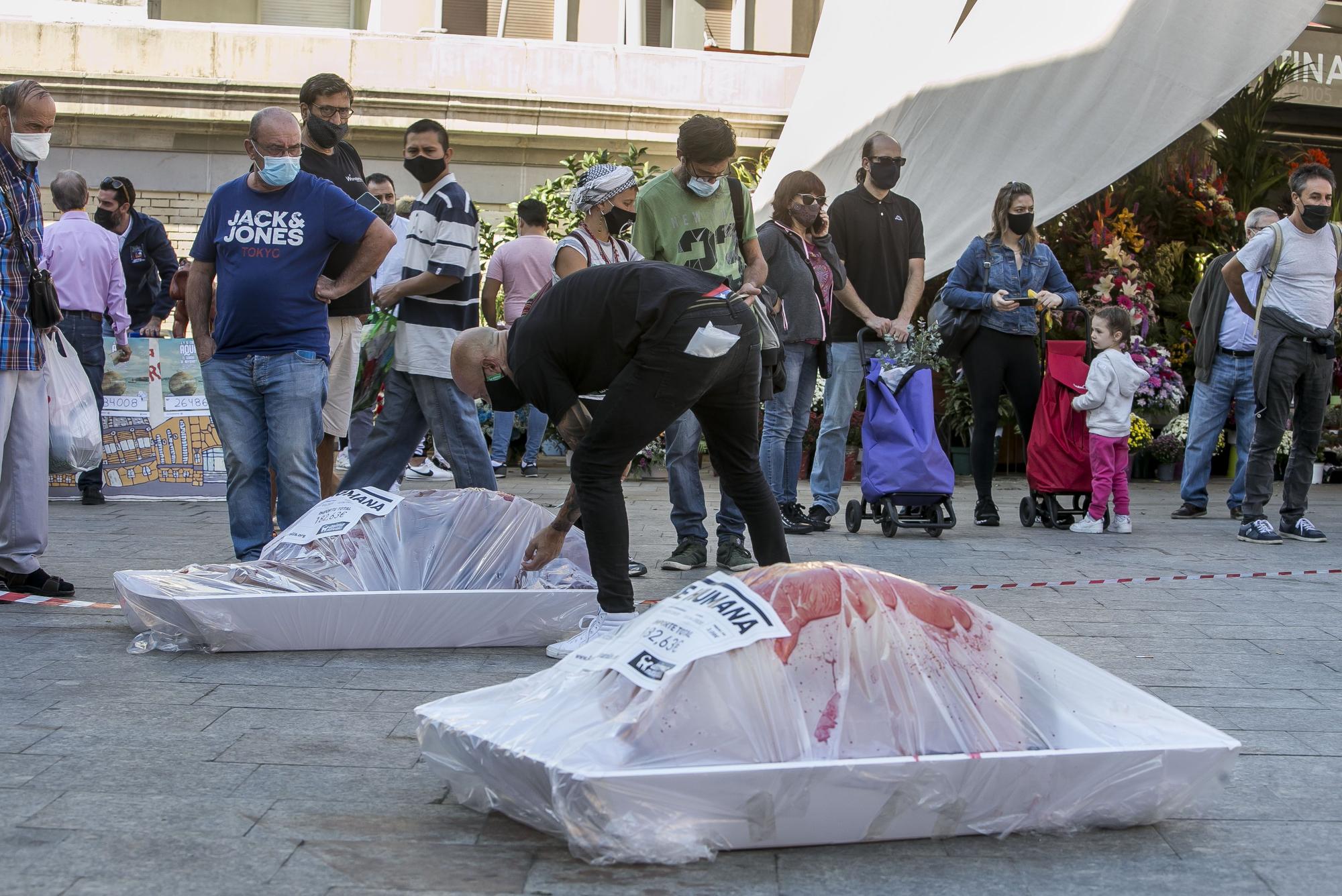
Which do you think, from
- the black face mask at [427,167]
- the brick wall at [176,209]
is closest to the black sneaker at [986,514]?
the black face mask at [427,167]

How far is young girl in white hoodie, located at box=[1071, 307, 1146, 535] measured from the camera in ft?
27.9

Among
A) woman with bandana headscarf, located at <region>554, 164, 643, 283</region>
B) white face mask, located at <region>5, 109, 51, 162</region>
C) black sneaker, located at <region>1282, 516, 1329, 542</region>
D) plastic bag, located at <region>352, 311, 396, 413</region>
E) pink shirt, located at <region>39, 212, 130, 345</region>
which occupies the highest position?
white face mask, located at <region>5, 109, 51, 162</region>

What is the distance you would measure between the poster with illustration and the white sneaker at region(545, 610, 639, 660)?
592 cm

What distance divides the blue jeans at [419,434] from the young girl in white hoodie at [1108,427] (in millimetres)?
3741

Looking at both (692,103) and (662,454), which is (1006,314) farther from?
(692,103)

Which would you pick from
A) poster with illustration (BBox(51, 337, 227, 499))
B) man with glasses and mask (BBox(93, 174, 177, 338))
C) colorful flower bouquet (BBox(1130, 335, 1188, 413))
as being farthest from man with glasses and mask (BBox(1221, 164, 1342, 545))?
man with glasses and mask (BBox(93, 174, 177, 338))

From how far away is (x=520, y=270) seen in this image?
9.99 metres

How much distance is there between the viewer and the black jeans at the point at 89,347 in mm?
9398

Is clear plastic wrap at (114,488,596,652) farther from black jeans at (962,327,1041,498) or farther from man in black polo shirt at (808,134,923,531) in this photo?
black jeans at (962,327,1041,498)

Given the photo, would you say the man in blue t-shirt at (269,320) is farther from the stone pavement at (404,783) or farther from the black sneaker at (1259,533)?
the black sneaker at (1259,533)

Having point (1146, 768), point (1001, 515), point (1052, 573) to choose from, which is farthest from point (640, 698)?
point (1001, 515)

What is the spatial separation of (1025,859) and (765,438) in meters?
5.13

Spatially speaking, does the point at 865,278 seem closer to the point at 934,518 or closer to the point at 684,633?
the point at 934,518

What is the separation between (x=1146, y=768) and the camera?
9.98ft
